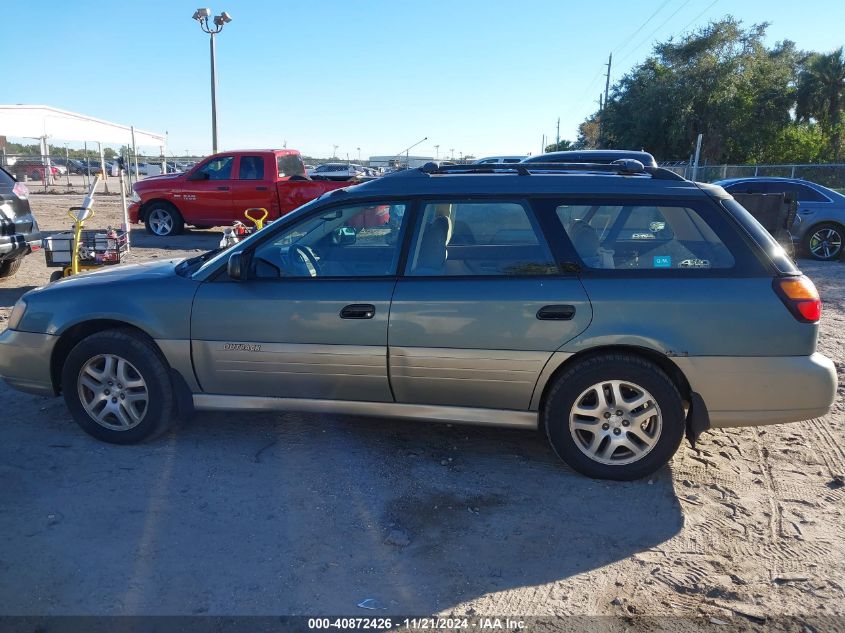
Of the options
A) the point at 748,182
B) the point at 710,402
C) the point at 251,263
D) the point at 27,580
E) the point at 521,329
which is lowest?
the point at 27,580

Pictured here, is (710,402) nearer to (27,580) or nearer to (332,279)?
(332,279)

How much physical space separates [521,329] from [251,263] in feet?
5.61

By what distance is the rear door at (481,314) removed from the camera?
3.77m

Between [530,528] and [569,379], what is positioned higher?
[569,379]

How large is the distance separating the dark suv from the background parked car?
11785mm

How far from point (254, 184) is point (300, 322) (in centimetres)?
1135

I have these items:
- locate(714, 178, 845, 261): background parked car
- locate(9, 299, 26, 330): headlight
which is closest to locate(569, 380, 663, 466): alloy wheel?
locate(9, 299, 26, 330): headlight

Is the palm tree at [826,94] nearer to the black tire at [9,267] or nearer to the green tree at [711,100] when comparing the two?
the green tree at [711,100]

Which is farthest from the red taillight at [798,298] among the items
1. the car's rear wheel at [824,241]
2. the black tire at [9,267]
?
the car's rear wheel at [824,241]

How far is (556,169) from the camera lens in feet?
14.3

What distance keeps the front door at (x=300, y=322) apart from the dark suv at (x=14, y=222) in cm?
584

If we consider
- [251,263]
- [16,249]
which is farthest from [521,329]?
[16,249]

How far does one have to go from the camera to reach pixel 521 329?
12.4 feet

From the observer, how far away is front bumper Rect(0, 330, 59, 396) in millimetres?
4312
